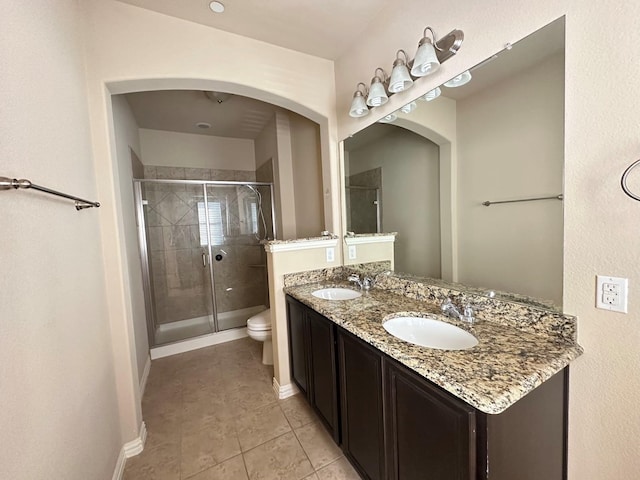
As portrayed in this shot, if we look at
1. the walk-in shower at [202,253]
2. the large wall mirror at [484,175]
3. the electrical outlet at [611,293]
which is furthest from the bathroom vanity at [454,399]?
the walk-in shower at [202,253]

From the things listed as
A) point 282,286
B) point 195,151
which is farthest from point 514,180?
point 195,151

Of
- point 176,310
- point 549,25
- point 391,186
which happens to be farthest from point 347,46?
point 176,310

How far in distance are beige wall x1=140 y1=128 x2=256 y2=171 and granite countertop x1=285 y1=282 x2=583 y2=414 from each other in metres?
3.26

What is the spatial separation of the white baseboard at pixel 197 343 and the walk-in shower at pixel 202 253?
0.11 m

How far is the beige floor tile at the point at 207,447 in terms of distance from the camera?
1469 mm

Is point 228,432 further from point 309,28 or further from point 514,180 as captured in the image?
point 309,28

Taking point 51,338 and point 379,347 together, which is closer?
point 51,338

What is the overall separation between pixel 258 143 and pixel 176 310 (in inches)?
101

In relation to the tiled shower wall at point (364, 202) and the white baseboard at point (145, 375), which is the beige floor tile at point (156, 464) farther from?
the tiled shower wall at point (364, 202)

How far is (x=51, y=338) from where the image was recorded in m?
0.89

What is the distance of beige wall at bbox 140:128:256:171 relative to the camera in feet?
11.0

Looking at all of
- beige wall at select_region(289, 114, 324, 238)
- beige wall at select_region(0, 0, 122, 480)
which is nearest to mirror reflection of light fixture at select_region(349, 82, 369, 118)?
beige wall at select_region(289, 114, 324, 238)

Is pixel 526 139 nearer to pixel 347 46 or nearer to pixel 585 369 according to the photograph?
pixel 585 369

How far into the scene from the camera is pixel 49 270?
92cm
